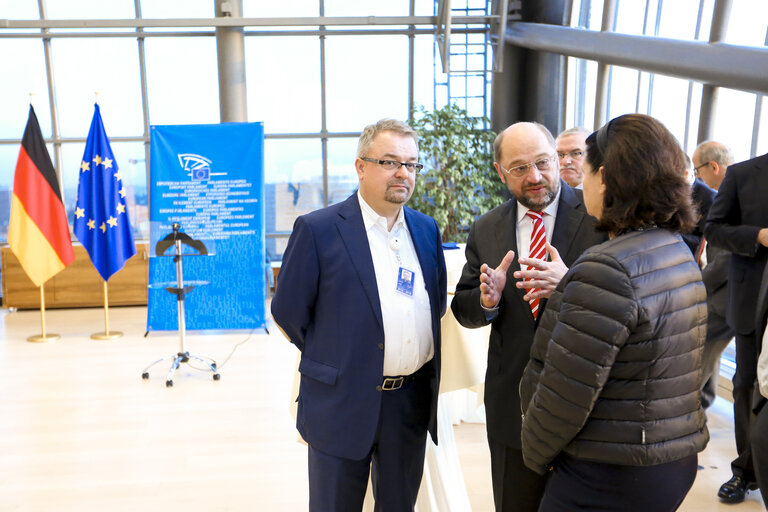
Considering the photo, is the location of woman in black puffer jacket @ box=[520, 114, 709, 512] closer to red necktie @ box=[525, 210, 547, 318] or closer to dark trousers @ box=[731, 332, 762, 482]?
red necktie @ box=[525, 210, 547, 318]

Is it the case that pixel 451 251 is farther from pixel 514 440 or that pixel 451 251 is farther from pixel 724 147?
pixel 514 440

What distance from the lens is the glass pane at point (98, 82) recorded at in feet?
31.7

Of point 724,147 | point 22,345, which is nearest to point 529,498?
point 724,147

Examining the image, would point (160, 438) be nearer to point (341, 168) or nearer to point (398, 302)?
point (398, 302)

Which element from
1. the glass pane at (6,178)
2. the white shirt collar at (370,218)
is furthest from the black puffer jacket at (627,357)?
the glass pane at (6,178)

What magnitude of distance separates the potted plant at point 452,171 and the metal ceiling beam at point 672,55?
152 centimetres

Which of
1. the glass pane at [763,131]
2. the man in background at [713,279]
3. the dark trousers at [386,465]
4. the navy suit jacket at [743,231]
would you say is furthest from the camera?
the glass pane at [763,131]

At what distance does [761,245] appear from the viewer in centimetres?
345

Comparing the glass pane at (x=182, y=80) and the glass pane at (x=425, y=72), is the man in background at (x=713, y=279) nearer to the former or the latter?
the glass pane at (x=425, y=72)

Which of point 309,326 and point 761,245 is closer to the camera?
point 309,326

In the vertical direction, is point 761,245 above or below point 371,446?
above

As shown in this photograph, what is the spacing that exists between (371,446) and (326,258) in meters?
0.67

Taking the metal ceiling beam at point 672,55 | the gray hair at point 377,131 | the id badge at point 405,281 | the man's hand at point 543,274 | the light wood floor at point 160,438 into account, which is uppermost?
the metal ceiling beam at point 672,55

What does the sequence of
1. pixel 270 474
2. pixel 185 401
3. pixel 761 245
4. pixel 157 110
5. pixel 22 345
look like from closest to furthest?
pixel 761 245, pixel 270 474, pixel 185 401, pixel 22 345, pixel 157 110
